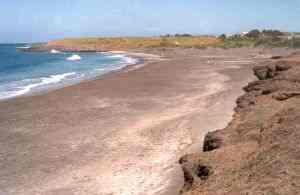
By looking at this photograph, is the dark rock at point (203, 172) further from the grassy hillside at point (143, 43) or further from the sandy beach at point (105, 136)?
the grassy hillside at point (143, 43)

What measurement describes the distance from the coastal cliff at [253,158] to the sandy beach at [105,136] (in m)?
1.36

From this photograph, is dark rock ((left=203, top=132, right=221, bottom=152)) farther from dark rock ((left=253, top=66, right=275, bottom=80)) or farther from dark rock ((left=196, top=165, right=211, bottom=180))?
dark rock ((left=253, top=66, right=275, bottom=80))

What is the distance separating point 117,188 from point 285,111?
17.4 ft

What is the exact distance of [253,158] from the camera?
11.2 meters

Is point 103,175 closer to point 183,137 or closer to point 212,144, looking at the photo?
point 212,144

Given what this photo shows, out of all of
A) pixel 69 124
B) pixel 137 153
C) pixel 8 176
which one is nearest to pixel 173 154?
A: pixel 137 153

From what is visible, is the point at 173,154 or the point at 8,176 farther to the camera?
the point at 173,154

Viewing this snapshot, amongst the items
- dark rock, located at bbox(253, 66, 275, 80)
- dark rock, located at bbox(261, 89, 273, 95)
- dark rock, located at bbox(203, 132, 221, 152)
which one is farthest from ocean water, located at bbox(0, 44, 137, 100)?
dark rock, located at bbox(203, 132, 221, 152)

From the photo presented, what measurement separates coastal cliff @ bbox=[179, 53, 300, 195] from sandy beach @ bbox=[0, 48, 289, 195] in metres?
1.36

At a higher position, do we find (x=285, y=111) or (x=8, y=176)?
(x=285, y=111)

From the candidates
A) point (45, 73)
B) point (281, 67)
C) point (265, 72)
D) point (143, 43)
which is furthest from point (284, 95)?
point (143, 43)

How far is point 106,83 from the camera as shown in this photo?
3850 centimetres

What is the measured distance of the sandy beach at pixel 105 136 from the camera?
1384 cm

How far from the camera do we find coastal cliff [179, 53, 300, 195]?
951 cm
